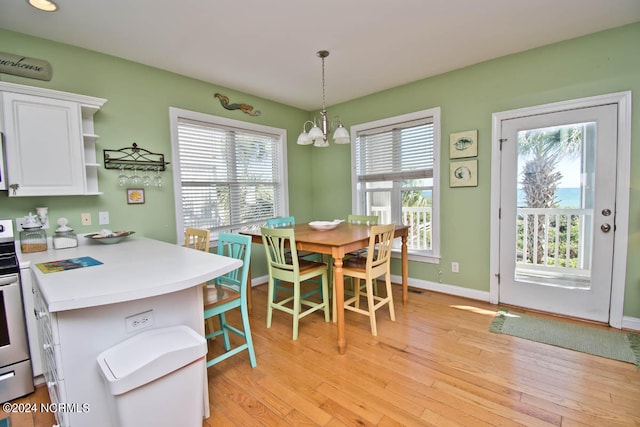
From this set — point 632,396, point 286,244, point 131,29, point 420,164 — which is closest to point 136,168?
point 131,29

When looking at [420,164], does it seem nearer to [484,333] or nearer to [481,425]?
[484,333]

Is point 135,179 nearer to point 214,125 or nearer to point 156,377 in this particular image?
point 214,125

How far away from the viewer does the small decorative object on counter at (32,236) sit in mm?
2061

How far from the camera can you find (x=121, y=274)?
55.8 inches

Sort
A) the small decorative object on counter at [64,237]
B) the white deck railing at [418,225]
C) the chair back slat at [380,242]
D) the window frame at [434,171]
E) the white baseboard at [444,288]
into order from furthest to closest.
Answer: the white deck railing at [418,225], the window frame at [434,171], the white baseboard at [444,288], the chair back slat at [380,242], the small decorative object on counter at [64,237]

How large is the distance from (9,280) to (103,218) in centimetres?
94

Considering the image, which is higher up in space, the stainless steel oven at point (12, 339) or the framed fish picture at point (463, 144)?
the framed fish picture at point (463, 144)

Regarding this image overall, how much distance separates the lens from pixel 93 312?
1.21m

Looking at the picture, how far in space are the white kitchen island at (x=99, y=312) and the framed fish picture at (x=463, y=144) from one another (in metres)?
2.70

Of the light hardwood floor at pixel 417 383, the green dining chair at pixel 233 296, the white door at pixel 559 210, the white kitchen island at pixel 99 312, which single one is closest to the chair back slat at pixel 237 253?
the green dining chair at pixel 233 296

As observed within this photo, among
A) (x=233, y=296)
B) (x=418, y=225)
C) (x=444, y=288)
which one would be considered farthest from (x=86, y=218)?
(x=444, y=288)

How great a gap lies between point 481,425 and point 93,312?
1.94 m

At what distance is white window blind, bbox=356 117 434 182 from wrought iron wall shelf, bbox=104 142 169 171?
8.02 feet

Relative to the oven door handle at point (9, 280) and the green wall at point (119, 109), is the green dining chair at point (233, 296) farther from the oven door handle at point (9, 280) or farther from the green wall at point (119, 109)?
the green wall at point (119, 109)
